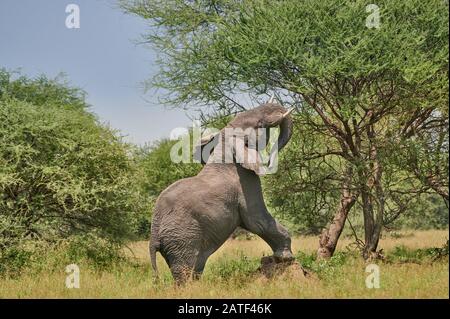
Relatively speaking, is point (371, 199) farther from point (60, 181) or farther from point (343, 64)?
point (60, 181)

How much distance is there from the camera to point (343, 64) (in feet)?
39.2

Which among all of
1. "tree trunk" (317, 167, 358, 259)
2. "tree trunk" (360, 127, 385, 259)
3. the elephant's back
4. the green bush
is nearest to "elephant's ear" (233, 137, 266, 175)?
the elephant's back

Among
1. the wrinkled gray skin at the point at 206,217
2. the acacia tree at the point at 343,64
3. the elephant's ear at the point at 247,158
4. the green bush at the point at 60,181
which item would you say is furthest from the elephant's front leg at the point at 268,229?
the green bush at the point at 60,181

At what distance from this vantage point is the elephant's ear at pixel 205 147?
10039 mm

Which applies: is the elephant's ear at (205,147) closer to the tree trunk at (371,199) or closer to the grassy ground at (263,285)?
the grassy ground at (263,285)

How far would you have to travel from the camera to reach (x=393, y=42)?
12016mm

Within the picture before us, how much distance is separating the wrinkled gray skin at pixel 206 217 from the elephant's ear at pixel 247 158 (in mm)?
35

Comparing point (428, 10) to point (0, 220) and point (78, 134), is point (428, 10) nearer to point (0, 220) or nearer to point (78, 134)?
point (78, 134)

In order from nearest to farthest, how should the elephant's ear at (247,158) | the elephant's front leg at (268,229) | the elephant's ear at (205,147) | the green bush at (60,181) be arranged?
1. the elephant's ear at (247,158)
2. the elephant's front leg at (268,229)
3. the elephant's ear at (205,147)
4. the green bush at (60,181)

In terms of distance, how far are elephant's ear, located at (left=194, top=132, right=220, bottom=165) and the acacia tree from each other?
2.70 m

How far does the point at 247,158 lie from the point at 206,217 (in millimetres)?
1068

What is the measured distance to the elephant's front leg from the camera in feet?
31.5

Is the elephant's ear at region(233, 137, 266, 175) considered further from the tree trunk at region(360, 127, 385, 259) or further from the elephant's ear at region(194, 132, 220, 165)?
the tree trunk at region(360, 127, 385, 259)
